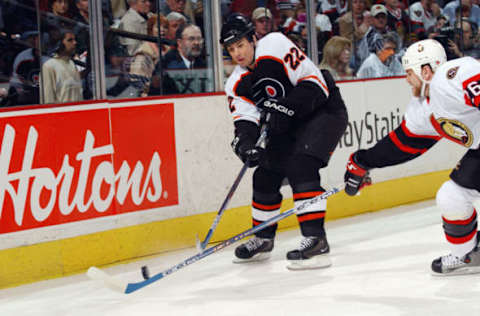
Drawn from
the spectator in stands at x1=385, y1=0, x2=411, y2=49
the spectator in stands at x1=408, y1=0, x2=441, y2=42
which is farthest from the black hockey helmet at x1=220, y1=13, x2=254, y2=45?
the spectator in stands at x1=408, y1=0, x2=441, y2=42

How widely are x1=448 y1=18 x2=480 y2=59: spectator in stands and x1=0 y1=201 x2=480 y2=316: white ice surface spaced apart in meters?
2.44

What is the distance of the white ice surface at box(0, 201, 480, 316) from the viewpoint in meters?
3.20

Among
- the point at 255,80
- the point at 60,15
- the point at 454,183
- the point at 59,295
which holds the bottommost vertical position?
the point at 59,295

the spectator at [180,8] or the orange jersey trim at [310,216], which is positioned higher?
the spectator at [180,8]

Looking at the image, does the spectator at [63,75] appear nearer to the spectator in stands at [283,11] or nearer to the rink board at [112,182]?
the rink board at [112,182]

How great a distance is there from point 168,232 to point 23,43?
124 centimetres

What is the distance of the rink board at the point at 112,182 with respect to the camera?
4031 millimetres

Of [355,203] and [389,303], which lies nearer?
[389,303]

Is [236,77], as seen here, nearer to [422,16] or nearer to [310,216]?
[310,216]

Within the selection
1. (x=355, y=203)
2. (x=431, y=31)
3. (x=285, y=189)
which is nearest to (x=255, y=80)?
(x=285, y=189)

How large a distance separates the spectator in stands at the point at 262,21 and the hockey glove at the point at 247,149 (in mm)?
1410

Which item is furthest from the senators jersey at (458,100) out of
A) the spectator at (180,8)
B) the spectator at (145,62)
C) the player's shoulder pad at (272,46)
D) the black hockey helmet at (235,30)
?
the spectator at (180,8)

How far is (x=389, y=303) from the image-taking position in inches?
125

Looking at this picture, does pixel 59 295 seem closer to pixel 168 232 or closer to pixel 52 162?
pixel 52 162
